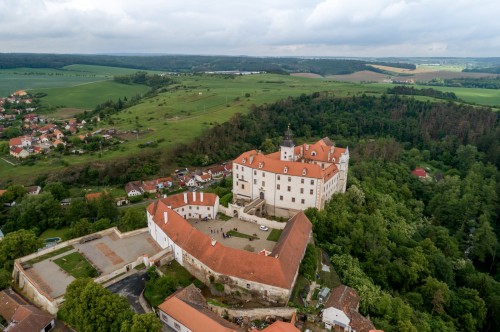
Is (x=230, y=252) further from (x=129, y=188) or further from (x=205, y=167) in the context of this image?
(x=205, y=167)

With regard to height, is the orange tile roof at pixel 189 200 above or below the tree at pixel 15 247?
above

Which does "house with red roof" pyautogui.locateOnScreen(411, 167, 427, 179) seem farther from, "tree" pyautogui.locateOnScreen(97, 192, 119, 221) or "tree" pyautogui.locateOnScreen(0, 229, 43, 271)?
"tree" pyautogui.locateOnScreen(0, 229, 43, 271)

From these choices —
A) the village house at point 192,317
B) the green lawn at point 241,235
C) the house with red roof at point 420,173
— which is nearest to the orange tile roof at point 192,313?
the village house at point 192,317

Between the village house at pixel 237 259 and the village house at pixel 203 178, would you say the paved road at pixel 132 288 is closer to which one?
the village house at pixel 237 259

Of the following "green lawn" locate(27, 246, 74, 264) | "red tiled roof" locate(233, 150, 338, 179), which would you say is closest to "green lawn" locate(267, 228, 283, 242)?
"red tiled roof" locate(233, 150, 338, 179)

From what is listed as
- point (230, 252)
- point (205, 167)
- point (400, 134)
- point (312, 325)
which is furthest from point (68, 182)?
point (400, 134)

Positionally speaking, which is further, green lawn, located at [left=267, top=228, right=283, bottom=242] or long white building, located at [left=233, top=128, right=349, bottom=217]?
long white building, located at [left=233, top=128, right=349, bottom=217]

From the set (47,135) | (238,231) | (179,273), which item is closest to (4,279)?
(179,273)
